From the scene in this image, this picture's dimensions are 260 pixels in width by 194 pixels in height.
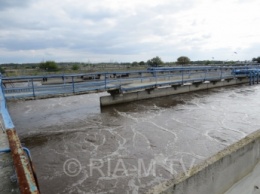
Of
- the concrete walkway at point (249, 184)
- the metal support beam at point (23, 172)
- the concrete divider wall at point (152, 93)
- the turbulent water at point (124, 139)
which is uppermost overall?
the metal support beam at point (23, 172)

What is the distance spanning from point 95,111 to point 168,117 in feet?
14.8

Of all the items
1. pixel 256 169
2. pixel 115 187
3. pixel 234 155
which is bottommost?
pixel 115 187

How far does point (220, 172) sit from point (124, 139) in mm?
5116

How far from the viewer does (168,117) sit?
11.6 m

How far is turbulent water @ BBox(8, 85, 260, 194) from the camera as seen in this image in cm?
566

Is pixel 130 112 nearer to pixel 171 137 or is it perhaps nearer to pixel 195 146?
Answer: pixel 171 137

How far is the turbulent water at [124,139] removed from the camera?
5656 millimetres

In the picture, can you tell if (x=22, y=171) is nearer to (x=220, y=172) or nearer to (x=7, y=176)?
(x=7, y=176)

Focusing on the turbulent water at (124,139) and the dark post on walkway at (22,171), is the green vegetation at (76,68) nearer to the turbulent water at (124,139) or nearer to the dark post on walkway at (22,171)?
the turbulent water at (124,139)

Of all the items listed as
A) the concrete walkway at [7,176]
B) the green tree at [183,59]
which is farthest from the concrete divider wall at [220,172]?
the green tree at [183,59]

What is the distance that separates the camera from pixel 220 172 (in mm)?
3613

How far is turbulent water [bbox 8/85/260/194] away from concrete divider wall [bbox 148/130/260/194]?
6.50ft

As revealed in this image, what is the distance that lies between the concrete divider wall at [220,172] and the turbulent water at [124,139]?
1.98m

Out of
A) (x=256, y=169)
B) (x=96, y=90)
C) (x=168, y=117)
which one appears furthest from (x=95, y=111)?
(x=256, y=169)
